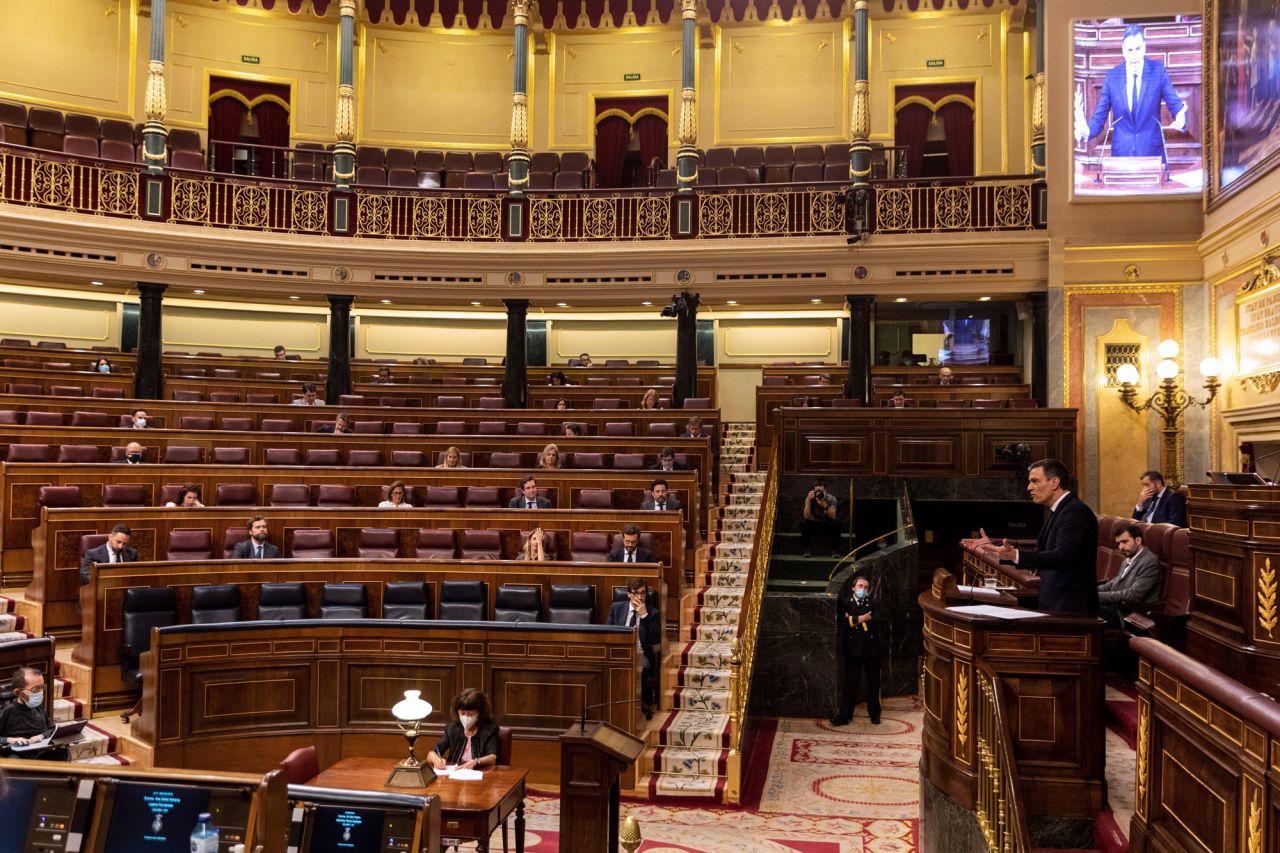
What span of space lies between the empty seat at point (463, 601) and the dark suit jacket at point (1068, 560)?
14.2 ft

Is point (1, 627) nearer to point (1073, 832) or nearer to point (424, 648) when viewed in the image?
point (424, 648)

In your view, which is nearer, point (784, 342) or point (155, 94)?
point (155, 94)

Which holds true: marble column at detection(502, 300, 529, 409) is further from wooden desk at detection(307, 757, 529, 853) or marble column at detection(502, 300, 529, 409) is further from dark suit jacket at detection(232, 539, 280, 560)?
wooden desk at detection(307, 757, 529, 853)

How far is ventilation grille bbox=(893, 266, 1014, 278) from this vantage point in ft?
41.5

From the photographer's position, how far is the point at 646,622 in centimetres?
727

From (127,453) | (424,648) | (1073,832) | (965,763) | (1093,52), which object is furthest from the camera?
(1093,52)

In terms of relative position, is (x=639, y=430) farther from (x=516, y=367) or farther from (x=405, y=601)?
(x=405, y=601)

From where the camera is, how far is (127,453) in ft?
31.5

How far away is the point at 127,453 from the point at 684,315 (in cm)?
649

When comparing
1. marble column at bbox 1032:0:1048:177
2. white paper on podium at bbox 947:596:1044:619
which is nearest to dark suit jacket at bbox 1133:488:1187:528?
white paper on podium at bbox 947:596:1044:619

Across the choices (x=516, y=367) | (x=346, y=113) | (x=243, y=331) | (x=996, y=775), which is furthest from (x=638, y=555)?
(x=243, y=331)

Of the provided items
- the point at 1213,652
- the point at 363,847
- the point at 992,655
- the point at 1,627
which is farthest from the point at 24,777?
the point at 1,627

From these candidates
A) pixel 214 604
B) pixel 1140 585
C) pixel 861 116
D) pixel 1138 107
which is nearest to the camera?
pixel 1140 585

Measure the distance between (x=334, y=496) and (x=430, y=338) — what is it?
22.7ft
